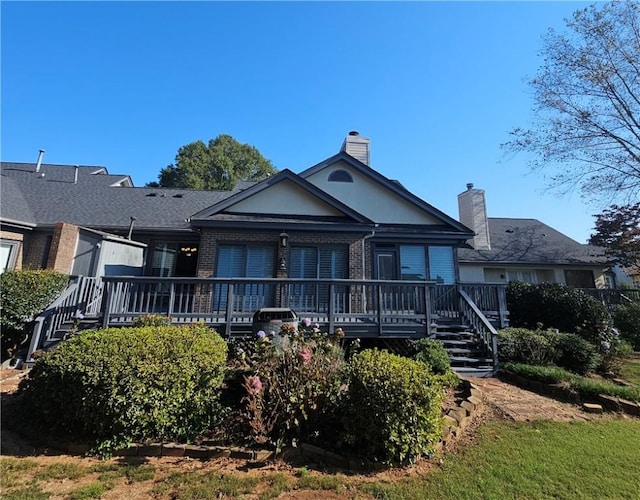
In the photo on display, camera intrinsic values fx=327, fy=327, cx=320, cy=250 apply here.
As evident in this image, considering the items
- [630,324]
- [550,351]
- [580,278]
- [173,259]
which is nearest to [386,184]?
[550,351]

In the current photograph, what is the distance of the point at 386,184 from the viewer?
550 inches

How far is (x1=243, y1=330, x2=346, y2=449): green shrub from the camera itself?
4.24 m

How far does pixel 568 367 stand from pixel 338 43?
11.8 m

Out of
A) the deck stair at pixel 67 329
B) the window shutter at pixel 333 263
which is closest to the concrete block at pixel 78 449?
the deck stair at pixel 67 329

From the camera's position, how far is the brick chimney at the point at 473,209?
1789cm

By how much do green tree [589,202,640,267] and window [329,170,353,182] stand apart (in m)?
15.8

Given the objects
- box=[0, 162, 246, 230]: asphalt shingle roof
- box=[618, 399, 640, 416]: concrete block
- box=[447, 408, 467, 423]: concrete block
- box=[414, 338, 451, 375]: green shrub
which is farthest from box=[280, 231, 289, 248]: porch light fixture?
box=[618, 399, 640, 416]: concrete block

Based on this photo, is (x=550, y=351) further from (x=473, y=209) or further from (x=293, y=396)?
(x=473, y=209)

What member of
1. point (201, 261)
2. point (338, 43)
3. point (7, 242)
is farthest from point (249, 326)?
point (7, 242)

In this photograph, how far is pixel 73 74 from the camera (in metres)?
12.1

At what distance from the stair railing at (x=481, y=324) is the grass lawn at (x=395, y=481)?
148 inches

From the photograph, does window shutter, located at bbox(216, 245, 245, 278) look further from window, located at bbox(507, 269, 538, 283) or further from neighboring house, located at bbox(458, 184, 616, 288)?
window, located at bbox(507, 269, 538, 283)

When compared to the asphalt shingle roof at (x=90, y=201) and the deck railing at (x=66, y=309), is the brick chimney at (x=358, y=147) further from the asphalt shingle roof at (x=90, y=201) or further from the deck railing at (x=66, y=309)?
the deck railing at (x=66, y=309)

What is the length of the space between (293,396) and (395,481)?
1518mm
